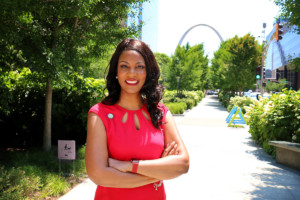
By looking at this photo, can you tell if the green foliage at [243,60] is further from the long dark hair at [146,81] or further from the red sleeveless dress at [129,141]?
the red sleeveless dress at [129,141]

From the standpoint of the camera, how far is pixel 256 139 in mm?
10719

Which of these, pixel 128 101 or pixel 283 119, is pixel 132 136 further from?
pixel 283 119

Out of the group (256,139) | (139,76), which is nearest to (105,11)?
(139,76)

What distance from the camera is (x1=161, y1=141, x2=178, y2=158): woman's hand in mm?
1975

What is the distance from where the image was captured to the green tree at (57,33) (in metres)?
5.17

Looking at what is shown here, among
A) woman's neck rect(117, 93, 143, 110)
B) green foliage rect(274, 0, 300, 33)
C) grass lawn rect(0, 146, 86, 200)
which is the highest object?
green foliage rect(274, 0, 300, 33)

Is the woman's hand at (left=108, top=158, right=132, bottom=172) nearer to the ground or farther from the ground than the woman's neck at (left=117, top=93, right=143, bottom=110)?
nearer to the ground

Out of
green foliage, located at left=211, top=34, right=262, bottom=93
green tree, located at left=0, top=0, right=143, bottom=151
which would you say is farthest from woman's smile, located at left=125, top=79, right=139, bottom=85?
green foliage, located at left=211, top=34, right=262, bottom=93

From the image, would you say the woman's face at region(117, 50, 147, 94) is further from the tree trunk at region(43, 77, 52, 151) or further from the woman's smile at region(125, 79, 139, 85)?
the tree trunk at region(43, 77, 52, 151)

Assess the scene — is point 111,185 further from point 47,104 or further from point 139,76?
point 47,104

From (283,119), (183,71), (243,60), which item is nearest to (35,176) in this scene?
(283,119)

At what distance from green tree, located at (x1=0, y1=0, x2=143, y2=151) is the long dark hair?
2.87 meters

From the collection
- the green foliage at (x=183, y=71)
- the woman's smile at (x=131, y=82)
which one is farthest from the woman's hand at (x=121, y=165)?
the green foliage at (x=183, y=71)

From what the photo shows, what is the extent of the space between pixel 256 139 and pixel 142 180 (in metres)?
9.81
